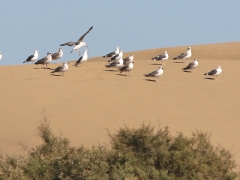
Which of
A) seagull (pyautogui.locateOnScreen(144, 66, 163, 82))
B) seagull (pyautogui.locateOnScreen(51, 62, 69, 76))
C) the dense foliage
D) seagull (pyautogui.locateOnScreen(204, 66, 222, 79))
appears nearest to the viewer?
the dense foliage

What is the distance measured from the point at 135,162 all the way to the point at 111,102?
11.5 metres

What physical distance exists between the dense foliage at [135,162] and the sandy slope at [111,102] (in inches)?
194

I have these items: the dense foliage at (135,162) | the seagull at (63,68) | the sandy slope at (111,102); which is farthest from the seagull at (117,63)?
the dense foliage at (135,162)

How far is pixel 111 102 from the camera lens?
72.1ft

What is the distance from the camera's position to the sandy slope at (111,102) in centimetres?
1812

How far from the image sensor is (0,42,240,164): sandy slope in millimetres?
18125

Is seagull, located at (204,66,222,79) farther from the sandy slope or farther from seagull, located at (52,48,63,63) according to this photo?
seagull, located at (52,48,63,63)

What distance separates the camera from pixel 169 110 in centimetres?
2119

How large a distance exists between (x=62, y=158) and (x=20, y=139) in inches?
257

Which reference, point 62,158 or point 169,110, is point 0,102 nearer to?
point 169,110

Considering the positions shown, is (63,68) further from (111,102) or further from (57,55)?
(111,102)

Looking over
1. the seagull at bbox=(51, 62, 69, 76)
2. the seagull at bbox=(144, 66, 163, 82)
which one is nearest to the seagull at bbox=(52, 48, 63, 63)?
the seagull at bbox=(51, 62, 69, 76)

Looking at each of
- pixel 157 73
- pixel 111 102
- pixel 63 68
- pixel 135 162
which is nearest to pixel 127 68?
pixel 157 73

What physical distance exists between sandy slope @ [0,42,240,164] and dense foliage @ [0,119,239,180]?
493 cm
